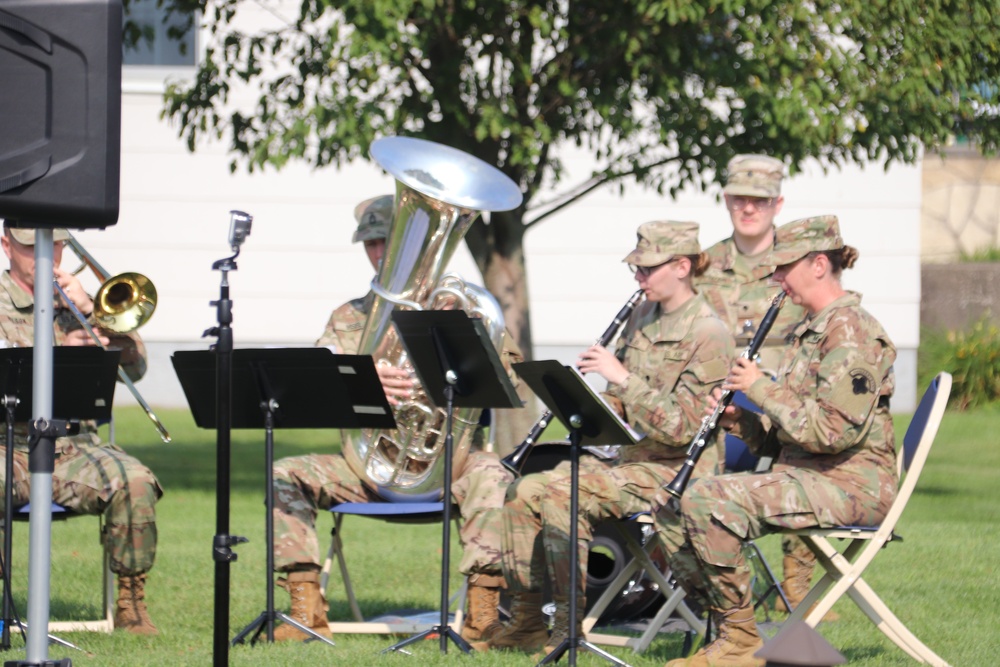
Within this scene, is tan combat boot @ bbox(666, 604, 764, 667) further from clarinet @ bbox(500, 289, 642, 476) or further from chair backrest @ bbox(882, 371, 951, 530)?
clarinet @ bbox(500, 289, 642, 476)

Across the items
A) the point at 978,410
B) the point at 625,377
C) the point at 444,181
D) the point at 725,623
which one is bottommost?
the point at 978,410

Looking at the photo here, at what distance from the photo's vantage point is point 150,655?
232 inches

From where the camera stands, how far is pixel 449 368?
18.7 ft

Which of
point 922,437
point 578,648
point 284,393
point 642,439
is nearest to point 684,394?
point 642,439

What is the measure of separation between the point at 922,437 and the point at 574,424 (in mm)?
1177

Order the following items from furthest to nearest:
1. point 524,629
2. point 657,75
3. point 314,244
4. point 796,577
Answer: point 314,244 → point 657,75 → point 796,577 → point 524,629

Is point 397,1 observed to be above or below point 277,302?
above

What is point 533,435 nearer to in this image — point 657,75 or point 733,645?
point 733,645

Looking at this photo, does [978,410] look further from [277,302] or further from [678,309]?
[678,309]

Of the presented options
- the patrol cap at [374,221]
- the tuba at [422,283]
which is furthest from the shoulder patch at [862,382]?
the patrol cap at [374,221]

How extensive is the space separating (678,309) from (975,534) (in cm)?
383

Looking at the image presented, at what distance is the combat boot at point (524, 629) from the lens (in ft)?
19.7

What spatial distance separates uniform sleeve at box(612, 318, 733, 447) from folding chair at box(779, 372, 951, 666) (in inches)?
25.3

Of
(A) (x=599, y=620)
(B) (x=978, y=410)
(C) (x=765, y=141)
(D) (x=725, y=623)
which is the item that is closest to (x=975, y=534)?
(C) (x=765, y=141)
